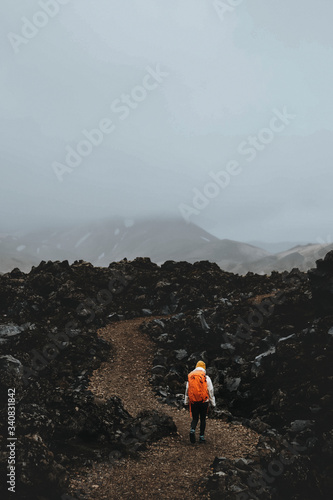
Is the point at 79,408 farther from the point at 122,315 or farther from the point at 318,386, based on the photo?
the point at 122,315

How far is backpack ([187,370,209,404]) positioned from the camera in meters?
12.7

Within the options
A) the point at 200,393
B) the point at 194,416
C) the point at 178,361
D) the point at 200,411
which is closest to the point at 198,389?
the point at 200,393

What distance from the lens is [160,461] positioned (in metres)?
12.0

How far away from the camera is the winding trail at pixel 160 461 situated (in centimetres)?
1044

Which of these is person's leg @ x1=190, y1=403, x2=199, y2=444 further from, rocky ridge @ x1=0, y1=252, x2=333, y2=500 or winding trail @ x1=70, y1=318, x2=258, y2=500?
rocky ridge @ x1=0, y1=252, x2=333, y2=500

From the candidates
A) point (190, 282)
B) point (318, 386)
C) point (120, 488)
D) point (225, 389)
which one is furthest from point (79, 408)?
point (190, 282)

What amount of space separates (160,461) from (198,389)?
2526 millimetres

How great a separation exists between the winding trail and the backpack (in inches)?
67.8

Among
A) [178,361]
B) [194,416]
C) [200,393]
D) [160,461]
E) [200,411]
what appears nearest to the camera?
[160,461]

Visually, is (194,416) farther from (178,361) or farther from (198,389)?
(178,361)

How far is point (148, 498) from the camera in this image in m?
10.1

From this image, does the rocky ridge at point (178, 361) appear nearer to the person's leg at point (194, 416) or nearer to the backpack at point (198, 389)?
the person's leg at point (194, 416)

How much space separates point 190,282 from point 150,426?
716 inches

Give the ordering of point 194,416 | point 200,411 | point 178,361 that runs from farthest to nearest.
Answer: point 178,361 → point 194,416 → point 200,411
